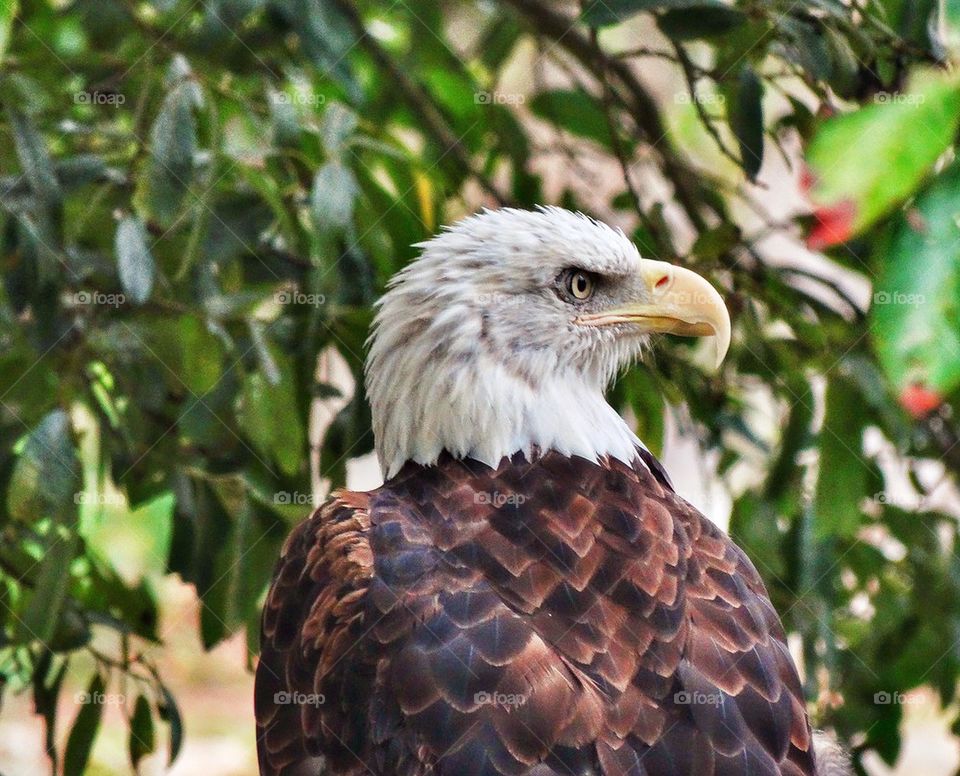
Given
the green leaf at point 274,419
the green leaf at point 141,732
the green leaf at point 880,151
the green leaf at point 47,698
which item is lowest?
the green leaf at point 141,732

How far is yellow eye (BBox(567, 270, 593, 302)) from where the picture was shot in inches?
127

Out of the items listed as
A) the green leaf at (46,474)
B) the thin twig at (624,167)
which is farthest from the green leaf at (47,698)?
the thin twig at (624,167)

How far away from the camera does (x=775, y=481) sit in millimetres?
3932

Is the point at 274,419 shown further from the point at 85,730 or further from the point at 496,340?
the point at 85,730

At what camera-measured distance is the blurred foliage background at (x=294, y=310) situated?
10.5 feet

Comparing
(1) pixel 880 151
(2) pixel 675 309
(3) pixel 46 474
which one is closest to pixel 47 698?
(3) pixel 46 474

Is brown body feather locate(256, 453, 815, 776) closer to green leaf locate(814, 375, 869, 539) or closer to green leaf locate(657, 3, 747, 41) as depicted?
green leaf locate(814, 375, 869, 539)

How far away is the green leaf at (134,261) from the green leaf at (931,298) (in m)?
1.83

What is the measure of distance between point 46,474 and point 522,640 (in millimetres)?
1326

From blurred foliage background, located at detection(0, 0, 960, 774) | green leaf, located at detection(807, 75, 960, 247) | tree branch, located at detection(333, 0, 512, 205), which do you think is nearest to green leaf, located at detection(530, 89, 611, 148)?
blurred foliage background, located at detection(0, 0, 960, 774)

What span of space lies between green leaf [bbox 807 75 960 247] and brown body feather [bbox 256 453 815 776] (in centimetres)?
120

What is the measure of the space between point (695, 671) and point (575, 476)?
655mm

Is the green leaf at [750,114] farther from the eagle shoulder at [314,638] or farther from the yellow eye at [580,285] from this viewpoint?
the eagle shoulder at [314,638]

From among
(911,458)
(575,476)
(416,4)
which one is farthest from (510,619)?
(416,4)
